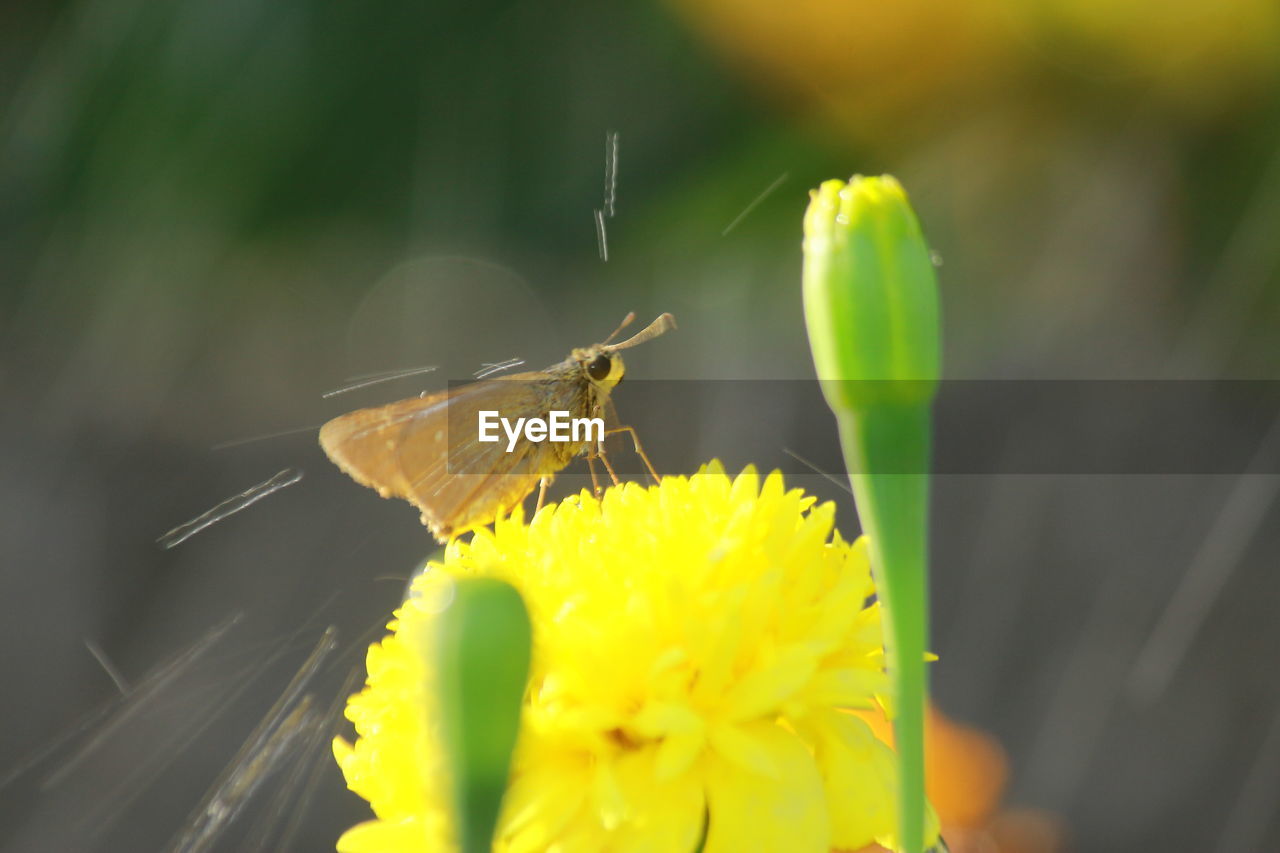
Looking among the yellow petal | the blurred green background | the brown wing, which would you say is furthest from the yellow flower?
the blurred green background

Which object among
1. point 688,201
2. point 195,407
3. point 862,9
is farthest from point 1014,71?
point 195,407

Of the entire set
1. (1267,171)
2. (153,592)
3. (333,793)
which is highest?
(1267,171)

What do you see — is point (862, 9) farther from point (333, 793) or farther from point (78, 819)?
point (78, 819)

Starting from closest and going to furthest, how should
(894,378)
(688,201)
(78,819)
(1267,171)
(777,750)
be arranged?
(894,378) → (777,750) → (1267,171) → (688,201) → (78,819)

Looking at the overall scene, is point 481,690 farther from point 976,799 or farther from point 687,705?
point 976,799

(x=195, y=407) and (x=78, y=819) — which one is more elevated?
(x=195, y=407)

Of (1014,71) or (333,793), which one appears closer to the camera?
(1014,71)

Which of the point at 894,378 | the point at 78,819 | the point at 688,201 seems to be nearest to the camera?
the point at 894,378
